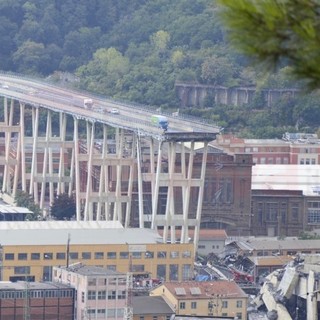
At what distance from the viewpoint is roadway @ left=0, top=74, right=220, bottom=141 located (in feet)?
127

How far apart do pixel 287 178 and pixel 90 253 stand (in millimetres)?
15085

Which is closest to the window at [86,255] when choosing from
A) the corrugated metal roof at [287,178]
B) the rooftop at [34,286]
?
the rooftop at [34,286]

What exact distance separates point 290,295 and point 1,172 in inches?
913

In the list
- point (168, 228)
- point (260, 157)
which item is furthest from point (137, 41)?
point (168, 228)

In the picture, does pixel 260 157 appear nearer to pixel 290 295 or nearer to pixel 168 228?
pixel 168 228

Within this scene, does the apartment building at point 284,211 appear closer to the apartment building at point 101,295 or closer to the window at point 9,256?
the window at point 9,256

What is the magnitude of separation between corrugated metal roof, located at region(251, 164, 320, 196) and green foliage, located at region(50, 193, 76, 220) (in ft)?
15.9

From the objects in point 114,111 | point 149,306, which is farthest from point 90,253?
point 114,111

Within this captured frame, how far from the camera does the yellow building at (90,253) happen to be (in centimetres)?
3108

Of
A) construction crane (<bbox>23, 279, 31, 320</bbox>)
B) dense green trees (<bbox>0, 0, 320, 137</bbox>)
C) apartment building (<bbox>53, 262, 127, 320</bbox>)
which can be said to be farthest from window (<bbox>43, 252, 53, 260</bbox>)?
dense green trees (<bbox>0, 0, 320, 137</bbox>)

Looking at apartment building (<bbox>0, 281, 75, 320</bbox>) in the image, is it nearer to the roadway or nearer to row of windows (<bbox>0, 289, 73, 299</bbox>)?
row of windows (<bbox>0, 289, 73, 299</bbox>)

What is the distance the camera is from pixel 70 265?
29.3 meters

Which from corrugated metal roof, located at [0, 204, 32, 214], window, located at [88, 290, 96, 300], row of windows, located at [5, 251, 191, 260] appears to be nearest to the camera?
window, located at [88, 290, 96, 300]

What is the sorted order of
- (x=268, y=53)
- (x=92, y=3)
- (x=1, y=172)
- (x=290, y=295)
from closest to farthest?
(x=268, y=53)
(x=290, y=295)
(x=1, y=172)
(x=92, y=3)
